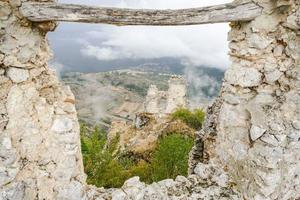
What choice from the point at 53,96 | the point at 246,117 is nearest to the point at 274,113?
the point at 246,117

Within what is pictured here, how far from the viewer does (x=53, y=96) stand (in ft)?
20.5

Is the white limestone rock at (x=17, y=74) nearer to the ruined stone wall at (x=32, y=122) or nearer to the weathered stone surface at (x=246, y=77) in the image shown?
the ruined stone wall at (x=32, y=122)

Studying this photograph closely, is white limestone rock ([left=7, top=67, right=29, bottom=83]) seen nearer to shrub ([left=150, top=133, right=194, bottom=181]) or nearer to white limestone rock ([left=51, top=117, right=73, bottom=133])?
white limestone rock ([left=51, top=117, right=73, bottom=133])

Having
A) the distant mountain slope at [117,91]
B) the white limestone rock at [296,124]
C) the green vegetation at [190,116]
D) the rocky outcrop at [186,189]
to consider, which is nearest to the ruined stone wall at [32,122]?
the rocky outcrop at [186,189]

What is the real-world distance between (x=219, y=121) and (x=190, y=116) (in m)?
26.9

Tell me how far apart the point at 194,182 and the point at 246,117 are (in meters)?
1.33

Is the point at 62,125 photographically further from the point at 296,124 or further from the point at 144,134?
the point at 144,134

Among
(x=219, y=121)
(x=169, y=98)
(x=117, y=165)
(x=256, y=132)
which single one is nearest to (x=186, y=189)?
(x=219, y=121)

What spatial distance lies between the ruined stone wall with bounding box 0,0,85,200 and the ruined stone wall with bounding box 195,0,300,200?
8.03 feet

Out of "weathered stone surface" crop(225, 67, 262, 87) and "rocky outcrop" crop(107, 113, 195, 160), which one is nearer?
"weathered stone surface" crop(225, 67, 262, 87)

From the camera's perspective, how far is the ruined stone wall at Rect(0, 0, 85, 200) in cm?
570

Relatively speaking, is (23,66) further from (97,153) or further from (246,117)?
(97,153)

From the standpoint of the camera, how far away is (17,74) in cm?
579

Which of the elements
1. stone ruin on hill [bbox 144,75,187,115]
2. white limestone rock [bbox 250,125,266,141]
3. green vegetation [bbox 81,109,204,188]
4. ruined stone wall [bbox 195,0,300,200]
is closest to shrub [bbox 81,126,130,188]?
green vegetation [bbox 81,109,204,188]
